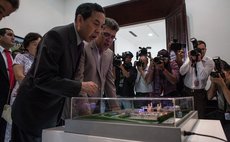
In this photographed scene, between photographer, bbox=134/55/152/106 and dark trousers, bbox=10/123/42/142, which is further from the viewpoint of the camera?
photographer, bbox=134/55/152/106

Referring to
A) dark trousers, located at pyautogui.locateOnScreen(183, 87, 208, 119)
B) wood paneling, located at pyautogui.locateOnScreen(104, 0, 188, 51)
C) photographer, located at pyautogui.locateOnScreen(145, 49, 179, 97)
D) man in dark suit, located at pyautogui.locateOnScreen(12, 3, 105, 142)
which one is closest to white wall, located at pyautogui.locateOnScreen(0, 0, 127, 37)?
wood paneling, located at pyautogui.locateOnScreen(104, 0, 188, 51)

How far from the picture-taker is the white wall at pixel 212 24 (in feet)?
8.72

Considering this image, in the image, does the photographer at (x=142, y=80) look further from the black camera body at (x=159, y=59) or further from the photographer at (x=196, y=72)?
the photographer at (x=196, y=72)

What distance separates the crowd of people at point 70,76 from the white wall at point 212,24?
0.67m

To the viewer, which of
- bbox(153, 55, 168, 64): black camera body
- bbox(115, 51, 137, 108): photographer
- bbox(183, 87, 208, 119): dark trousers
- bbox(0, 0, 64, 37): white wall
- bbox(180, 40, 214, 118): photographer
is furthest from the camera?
bbox(0, 0, 64, 37): white wall

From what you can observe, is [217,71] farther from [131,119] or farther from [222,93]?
[131,119]

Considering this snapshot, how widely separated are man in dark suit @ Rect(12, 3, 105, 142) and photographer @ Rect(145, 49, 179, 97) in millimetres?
1311

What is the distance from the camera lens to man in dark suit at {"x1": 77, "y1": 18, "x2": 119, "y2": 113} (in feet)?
3.71

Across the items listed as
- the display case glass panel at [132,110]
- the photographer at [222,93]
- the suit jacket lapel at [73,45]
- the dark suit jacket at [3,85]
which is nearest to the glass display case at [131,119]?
the display case glass panel at [132,110]

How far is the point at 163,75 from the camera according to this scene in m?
2.19

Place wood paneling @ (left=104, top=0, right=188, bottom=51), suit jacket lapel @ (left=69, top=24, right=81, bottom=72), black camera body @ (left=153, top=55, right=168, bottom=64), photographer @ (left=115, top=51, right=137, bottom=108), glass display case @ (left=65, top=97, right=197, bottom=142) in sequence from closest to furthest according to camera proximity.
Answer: glass display case @ (left=65, top=97, right=197, bottom=142)
suit jacket lapel @ (left=69, top=24, right=81, bottom=72)
black camera body @ (left=153, top=55, right=168, bottom=64)
photographer @ (left=115, top=51, right=137, bottom=108)
wood paneling @ (left=104, top=0, right=188, bottom=51)

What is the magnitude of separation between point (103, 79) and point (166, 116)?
69 centimetres

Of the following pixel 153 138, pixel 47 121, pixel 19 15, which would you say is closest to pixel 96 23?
pixel 47 121

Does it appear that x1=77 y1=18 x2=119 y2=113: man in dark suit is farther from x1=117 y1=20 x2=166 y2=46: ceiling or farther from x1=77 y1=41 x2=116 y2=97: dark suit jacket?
x1=117 y1=20 x2=166 y2=46: ceiling
